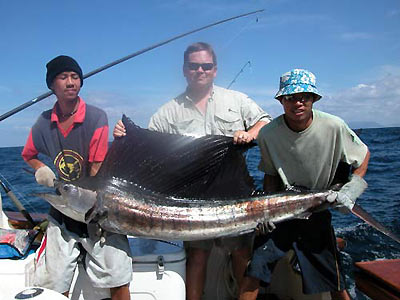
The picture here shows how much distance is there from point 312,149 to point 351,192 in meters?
0.32

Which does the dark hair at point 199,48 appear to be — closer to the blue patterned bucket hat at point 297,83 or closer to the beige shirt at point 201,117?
the beige shirt at point 201,117

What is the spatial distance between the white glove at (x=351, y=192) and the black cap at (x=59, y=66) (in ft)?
5.28

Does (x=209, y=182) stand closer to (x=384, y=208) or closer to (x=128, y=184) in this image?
(x=128, y=184)

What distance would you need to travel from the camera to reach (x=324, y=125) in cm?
215

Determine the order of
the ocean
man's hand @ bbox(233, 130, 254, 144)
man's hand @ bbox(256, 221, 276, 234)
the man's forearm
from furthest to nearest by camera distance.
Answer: the ocean
the man's forearm
man's hand @ bbox(233, 130, 254, 144)
man's hand @ bbox(256, 221, 276, 234)

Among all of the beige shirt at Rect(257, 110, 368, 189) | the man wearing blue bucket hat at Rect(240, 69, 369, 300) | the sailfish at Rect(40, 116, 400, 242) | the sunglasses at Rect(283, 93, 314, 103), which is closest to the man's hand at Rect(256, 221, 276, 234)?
the sailfish at Rect(40, 116, 400, 242)

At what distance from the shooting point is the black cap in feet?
6.59

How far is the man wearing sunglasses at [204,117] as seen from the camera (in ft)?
7.45

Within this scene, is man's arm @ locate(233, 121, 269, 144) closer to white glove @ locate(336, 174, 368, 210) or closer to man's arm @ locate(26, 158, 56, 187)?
white glove @ locate(336, 174, 368, 210)

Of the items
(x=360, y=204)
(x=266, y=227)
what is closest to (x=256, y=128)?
(x=266, y=227)

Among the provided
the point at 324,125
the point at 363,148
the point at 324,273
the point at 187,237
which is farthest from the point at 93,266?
the point at 363,148

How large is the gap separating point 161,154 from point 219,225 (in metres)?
0.54

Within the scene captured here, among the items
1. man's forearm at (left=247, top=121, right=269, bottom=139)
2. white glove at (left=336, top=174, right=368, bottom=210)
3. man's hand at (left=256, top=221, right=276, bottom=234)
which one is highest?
man's forearm at (left=247, top=121, right=269, bottom=139)

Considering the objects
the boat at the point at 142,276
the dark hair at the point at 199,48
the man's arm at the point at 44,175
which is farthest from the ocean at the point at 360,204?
the dark hair at the point at 199,48
